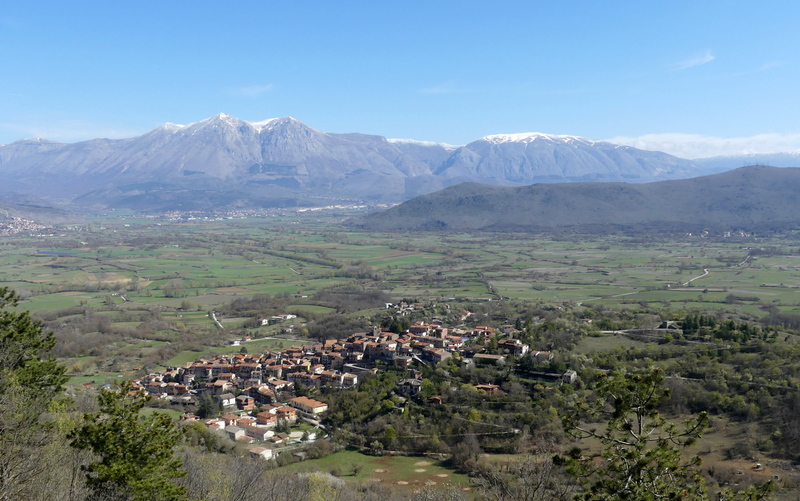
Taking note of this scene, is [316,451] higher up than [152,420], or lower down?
lower down

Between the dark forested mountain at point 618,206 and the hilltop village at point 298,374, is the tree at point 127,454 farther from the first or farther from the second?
the dark forested mountain at point 618,206

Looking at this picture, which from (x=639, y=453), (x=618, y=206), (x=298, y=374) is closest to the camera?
(x=639, y=453)

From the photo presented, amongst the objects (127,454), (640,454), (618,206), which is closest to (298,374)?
(127,454)

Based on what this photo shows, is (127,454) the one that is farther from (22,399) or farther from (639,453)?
(639,453)

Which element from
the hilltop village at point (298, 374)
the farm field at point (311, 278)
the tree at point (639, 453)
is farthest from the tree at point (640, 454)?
the farm field at point (311, 278)

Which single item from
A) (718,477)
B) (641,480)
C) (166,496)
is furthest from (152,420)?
(718,477)

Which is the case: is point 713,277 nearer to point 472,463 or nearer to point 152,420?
point 472,463
